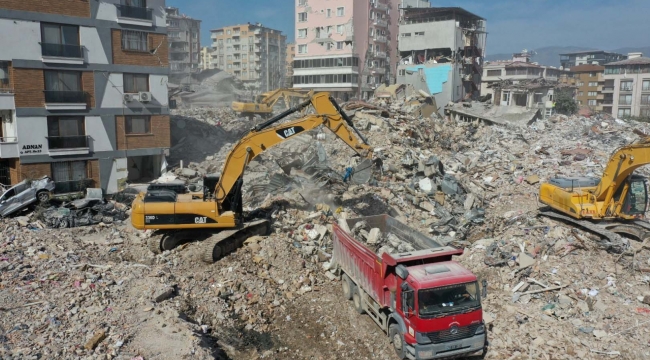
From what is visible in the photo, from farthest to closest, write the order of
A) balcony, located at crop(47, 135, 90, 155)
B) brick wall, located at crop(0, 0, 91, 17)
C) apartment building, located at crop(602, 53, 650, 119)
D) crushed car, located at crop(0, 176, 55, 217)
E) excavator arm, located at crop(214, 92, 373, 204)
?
apartment building, located at crop(602, 53, 650, 119)
balcony, located at crop(47, 135, 90, 155)
brick wall, located at crop(0, 0, 91, 17)
crushed car, located at crop(0, 176, 55, 217)
excavator arm, located at crop(214, 92, 373, 204)

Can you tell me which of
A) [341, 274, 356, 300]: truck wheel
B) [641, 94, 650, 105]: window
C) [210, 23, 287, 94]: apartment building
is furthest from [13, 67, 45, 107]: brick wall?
[641, 94, 650, 105]: window

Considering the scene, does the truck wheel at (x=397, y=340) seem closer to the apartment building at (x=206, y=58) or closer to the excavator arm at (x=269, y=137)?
the excavator arm at (x=269, y=137)

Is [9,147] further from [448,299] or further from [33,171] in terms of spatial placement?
[448,299]

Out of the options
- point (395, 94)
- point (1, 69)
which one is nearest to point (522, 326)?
point (1, 69)

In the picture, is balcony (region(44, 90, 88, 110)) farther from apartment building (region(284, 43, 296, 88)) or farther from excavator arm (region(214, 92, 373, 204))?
apartment building (region(284, 43, 296, 88))

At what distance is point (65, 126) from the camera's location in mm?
20297

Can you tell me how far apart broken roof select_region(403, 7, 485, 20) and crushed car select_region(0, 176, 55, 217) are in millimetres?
41658

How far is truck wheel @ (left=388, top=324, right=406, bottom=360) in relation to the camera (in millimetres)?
8477

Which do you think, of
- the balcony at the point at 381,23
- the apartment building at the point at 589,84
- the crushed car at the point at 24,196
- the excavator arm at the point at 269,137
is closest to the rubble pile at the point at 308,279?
the crushed car at the point at 24,196

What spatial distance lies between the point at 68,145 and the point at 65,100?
6.15ft

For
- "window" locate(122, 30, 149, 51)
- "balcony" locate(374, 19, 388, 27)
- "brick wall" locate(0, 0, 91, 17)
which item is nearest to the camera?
"brick wall" locate(0, 0, 91, 17)

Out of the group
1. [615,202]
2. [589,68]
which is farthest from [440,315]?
[589,68]

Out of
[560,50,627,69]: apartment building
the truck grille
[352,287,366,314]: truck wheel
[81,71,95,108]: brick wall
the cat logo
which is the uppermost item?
[560,50,627,69]: apartment building

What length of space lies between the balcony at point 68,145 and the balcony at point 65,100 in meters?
1.24
